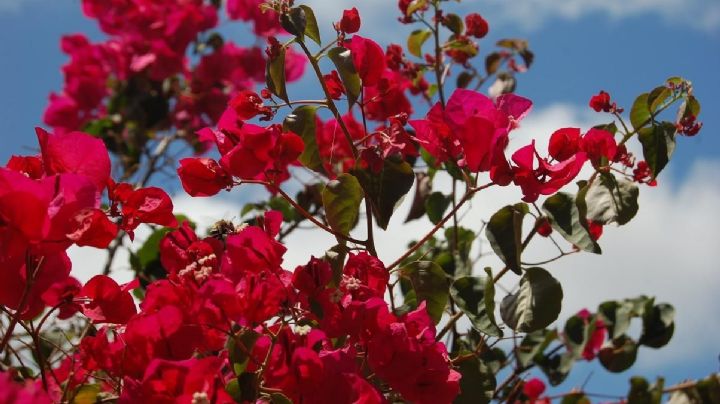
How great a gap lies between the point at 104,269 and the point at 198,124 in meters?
0.96

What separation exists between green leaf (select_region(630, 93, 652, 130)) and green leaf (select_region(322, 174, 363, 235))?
13.9 inches

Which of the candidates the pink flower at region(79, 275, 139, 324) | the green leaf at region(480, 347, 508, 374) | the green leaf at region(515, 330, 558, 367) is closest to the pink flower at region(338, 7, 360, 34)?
the pink flower at region(79, 275, 139, 324)

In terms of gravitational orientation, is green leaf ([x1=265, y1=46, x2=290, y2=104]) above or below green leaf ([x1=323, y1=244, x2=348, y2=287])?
above

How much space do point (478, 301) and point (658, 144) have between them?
0.85ft

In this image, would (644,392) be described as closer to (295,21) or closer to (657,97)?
(657,97)

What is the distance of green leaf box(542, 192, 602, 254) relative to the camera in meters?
0.82

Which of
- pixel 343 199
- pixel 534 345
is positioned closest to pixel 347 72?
pixel 343 199

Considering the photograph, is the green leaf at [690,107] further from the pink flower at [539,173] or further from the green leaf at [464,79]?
the green leaf at [464,79]

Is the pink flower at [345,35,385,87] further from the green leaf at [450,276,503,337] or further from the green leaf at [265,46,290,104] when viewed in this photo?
the green leaf at [450,276,503,337]

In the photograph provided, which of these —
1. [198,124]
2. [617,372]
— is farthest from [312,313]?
[198,124]

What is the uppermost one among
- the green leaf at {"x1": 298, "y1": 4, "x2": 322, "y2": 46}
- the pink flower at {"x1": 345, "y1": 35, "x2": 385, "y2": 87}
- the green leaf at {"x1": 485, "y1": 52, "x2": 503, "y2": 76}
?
the green leaf at {"x1": 485, "y1": 52, "x2": 503, "y2": 76}

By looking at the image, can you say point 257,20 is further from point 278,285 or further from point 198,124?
point 278,285

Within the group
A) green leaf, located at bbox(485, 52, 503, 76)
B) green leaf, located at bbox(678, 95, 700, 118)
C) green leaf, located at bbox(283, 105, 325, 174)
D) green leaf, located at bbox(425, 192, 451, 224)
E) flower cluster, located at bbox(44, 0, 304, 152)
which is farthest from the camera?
flower cluster, located at bbox(44, 0, 304, 152)

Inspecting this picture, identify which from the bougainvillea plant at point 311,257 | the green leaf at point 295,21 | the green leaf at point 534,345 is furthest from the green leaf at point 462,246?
the green leaf at point 295,21
